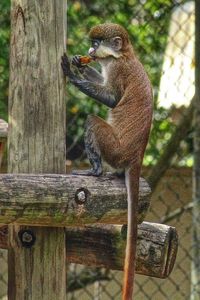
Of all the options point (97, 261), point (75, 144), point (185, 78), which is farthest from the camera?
→ point (185, 78)

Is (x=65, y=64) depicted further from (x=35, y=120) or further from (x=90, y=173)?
(x=90, y=173)

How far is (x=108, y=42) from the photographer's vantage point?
500cm

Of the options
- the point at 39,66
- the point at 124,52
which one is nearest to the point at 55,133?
the point at 39,66

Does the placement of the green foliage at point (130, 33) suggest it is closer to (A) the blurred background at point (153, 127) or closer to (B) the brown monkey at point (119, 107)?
(A) the blurred background at point (153, 127)

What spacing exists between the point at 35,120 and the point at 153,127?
103 inches

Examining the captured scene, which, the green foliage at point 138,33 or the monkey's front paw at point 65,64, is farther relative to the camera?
the green foliage at point 138,33

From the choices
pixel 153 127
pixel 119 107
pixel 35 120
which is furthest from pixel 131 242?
pixel 153 127

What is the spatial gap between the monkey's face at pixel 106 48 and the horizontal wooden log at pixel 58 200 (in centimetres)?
96

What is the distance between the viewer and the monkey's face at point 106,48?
4.99 meters

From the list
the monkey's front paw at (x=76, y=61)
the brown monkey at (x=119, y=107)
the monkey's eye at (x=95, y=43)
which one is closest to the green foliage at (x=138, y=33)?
the monkey's eye at (x=95, y=43)

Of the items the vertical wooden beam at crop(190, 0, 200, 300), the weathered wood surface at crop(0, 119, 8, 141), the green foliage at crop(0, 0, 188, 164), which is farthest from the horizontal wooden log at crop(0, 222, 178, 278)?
the green foliage at crop(0, 0, 188, 164)

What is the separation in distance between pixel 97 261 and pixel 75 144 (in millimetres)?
2189

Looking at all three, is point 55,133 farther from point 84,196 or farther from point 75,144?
point 75,144

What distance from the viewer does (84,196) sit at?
13.2ft
